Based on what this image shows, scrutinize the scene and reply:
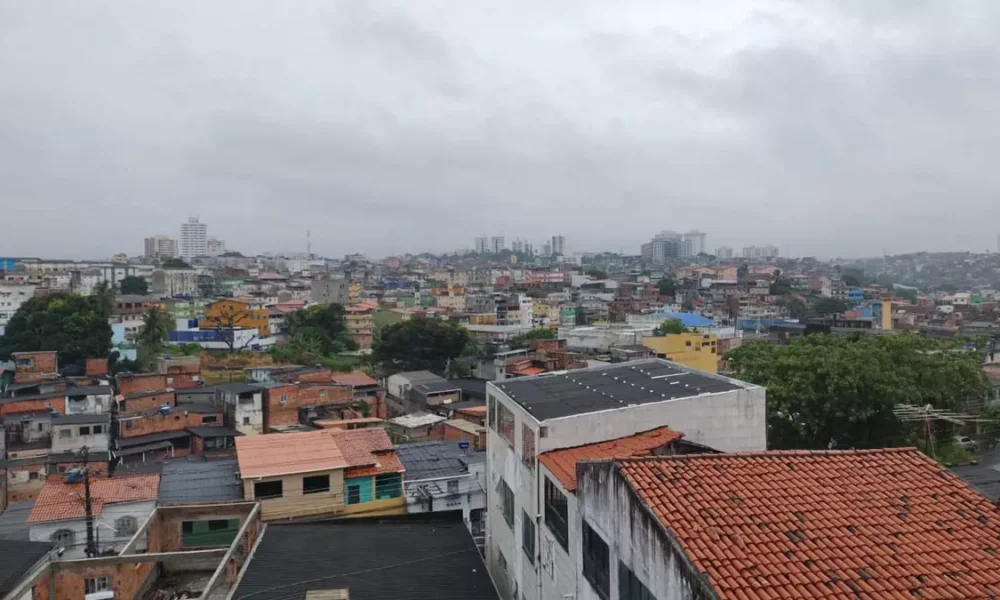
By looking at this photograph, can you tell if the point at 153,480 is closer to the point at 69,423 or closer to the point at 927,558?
the point at 69,423

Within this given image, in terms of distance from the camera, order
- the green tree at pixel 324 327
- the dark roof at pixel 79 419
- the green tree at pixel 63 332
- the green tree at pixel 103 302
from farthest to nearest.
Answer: the green tree at pixel 324 327 → the green tree at pixel 103 302 → the green tree at pixel 63 332 → the dark roof at pixel 79 419

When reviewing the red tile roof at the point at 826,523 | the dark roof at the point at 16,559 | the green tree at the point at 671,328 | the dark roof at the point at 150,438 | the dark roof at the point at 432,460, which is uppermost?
the red tile roof at the point at 826,523

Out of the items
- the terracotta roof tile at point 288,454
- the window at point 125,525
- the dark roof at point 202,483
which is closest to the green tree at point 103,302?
the dark roof at point 202,483

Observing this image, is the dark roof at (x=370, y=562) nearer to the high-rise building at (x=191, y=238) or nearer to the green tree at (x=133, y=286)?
the green tree at (x=133, y=286)

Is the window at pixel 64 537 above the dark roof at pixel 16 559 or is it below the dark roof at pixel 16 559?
below

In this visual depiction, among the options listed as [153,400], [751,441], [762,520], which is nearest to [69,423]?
[153,400]

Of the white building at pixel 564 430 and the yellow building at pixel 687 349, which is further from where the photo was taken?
the yellow building at pixel 687 349

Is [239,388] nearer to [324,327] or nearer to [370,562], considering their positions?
[370,562]

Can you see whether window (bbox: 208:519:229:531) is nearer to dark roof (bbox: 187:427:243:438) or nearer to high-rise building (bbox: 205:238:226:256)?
dark roof (bbox: 187:427:243:438)
